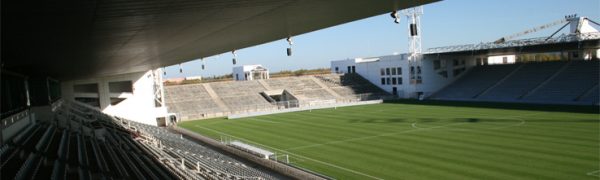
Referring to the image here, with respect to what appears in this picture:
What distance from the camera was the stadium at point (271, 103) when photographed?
674 centimetres

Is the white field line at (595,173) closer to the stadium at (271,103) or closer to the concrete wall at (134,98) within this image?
the stadium at (271,103)

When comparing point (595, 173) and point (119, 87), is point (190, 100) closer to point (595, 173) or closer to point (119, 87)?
point (119, 87)

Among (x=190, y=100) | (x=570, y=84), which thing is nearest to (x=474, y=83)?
(x=570, y=84)

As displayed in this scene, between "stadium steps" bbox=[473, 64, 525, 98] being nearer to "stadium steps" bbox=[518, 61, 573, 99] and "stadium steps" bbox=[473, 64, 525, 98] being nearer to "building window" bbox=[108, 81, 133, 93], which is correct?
"stadium steps" bbox=[518, 61, 573, 99]

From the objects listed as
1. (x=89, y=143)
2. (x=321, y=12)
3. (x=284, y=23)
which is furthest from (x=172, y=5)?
(x=89, y=143)

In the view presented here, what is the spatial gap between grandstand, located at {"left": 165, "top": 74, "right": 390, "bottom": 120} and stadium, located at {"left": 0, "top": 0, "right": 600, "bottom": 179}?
23cm

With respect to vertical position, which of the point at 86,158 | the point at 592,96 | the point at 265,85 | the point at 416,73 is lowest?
the point at 592,96

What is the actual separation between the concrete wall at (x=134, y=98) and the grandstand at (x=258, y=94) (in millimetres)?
5774

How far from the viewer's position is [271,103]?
153 ft

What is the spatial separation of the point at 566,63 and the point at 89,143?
1606 inches

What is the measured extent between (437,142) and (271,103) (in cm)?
2645

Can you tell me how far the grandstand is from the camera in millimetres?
44291

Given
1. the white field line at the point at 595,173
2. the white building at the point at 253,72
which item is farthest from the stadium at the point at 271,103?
the white building at the point at 253,72

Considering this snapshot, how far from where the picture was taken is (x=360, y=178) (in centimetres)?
1585
